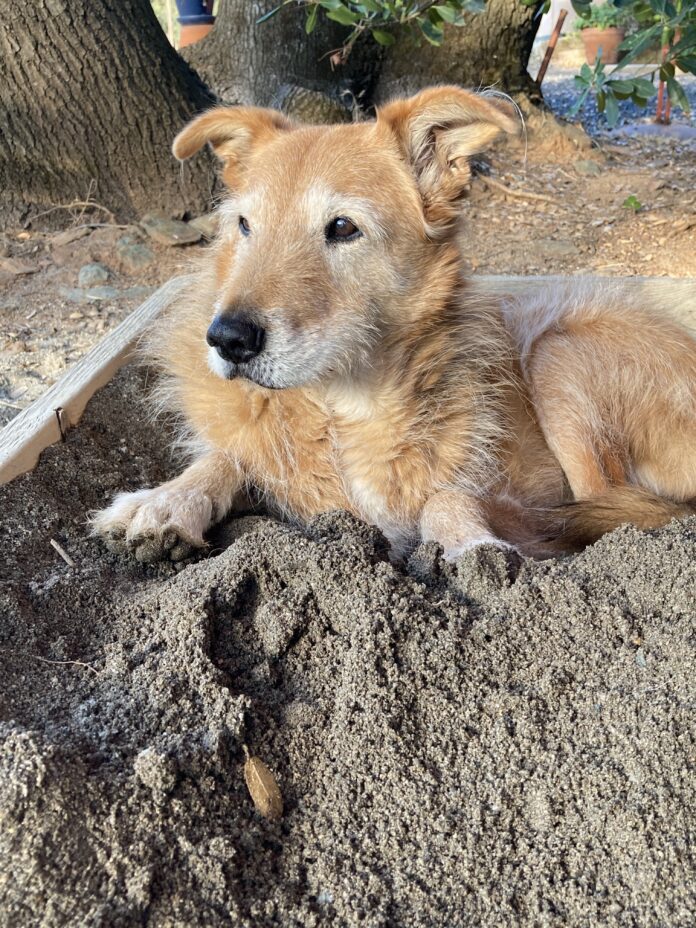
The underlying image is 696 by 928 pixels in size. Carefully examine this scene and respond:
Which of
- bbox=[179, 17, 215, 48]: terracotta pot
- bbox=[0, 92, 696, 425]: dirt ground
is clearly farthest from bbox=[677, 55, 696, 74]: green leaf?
bbox=[179, 17, 215, 48]: terracotta pot

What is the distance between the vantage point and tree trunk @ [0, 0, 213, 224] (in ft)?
14.3

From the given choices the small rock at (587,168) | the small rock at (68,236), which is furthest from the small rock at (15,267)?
the small rock at (587,168)

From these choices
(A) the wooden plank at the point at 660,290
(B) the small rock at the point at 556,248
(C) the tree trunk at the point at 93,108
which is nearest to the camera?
(A) the wooden plank at the point at 660,290

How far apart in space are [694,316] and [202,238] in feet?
10.2

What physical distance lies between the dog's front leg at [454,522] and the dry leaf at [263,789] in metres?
1.01

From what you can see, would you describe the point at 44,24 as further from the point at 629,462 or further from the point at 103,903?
the point at 103,903

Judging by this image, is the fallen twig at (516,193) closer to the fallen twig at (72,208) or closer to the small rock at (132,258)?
the small rock at (132,258)

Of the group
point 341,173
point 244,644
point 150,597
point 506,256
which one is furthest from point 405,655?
point 506,256

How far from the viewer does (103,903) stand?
1183mm

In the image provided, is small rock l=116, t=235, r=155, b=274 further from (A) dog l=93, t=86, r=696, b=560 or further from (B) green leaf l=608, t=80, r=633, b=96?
(B) green leaf l=608, t=80, r=633, b=96

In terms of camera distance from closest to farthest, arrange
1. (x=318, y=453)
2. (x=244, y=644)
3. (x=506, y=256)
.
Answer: (x=244, y=644) → (x=318, y=453) → (x=506, y=256)

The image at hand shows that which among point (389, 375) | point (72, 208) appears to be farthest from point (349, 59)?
point (389, 375)

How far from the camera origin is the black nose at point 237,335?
2141mm

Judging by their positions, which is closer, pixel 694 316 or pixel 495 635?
pixel 495 635
